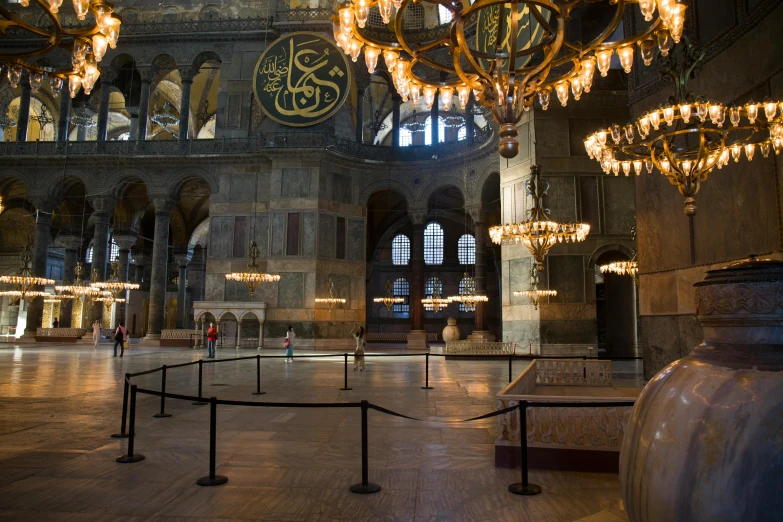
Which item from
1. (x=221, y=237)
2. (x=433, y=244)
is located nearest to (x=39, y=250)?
(x=221, y=237)

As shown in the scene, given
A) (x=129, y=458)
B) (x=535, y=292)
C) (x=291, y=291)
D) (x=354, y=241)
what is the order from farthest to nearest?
(x=354, y=241), (x=291, y=291), (x=535, y=292), (x=129, y=458)

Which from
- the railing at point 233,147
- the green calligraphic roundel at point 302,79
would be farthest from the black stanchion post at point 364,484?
the railing at point 233,147

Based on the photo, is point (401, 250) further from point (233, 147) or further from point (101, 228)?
point (101, 228)

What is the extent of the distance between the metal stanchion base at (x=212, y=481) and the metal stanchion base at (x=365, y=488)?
0.86m

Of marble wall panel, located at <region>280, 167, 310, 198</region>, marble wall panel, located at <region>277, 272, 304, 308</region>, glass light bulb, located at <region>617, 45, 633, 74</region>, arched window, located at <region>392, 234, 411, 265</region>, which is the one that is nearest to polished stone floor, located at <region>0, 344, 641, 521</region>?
glass light bulb, located at <region>617, 45, 633, 74</region>

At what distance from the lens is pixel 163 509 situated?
2945 mm

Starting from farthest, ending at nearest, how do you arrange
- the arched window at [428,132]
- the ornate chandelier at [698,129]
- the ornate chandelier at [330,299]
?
the arched window at [428,132] < the ornate chandelier at [330,299] < the ornate chandelier at [698,129]

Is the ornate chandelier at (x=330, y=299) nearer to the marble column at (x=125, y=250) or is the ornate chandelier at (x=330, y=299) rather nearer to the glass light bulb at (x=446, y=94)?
the marble column at (x=125, y=250)

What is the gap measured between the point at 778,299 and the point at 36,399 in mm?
7942

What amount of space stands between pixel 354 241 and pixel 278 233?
2.97 metres

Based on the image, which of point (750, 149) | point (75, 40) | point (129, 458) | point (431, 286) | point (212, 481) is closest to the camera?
point (212, 481)

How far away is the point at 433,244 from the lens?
28.6 m

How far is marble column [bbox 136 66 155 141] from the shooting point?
2131 centimetres

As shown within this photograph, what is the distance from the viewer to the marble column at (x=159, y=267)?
20.8 meters
